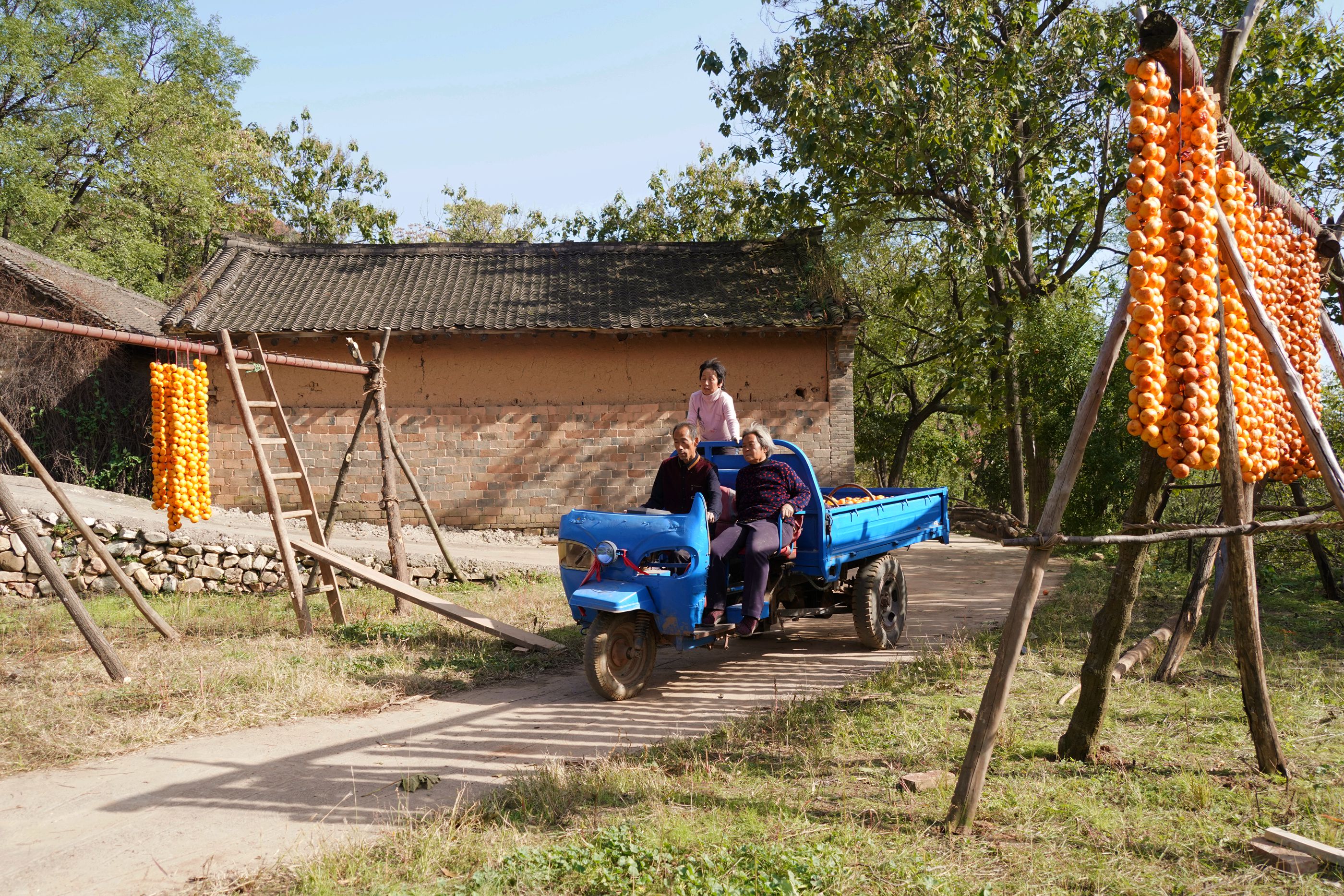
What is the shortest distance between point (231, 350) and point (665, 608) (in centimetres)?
447

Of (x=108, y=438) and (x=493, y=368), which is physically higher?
(x=493, y=368)

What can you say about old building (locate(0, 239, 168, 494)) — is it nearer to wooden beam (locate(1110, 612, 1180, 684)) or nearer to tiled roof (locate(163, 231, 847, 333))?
tiled roof (locate(163, 231, 847, 333))

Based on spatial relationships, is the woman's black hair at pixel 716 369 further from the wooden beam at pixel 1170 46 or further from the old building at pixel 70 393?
the old building at pixel 70 393

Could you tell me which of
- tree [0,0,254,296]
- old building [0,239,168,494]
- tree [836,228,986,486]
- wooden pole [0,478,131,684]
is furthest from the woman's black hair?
tree [0,0,254,296]

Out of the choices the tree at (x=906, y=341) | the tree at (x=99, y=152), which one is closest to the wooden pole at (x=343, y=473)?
the tree at (x=906, y=341)

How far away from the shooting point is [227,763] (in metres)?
5.00

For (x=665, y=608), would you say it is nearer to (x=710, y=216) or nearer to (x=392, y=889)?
(x=392, y=889)

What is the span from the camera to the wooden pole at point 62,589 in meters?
6.17

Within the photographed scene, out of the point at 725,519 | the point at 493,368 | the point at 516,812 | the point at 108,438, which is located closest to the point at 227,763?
the point at 516,812

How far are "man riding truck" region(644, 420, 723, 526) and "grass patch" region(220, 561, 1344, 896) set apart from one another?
1754mm

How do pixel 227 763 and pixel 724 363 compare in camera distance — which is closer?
pixel 227 763

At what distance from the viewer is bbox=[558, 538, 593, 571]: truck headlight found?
6523 millimetres

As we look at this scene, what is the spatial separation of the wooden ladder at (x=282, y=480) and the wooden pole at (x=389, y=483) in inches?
24.7

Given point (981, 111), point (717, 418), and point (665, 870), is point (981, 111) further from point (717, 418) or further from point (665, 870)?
point (665, 870)
